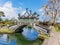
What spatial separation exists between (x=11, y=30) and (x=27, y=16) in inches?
438

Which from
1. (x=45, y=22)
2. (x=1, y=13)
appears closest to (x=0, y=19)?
(x=1, y=13)

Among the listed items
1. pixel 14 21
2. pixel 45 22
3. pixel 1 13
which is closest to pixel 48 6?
pixel 45 22

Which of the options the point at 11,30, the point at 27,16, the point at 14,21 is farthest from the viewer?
the point at 27,16

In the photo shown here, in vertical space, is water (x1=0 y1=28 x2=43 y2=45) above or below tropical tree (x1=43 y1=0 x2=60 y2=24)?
below

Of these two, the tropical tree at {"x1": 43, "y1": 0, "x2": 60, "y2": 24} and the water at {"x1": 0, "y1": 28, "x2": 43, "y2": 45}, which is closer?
the water at {"x1": 0, "y1": 28, "x2": 43, "y2": 45}

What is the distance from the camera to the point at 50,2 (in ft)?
113

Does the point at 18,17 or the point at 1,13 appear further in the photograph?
the point at 1,13

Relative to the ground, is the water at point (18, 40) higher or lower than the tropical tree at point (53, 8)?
lower

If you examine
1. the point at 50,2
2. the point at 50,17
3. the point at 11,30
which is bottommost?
the point at 11,30

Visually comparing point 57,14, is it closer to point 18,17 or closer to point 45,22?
point 45,22

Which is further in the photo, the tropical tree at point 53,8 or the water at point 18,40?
the tropical tree at point 53,8

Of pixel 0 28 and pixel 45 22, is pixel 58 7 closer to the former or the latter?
pixel 45 22

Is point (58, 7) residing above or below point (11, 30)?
above

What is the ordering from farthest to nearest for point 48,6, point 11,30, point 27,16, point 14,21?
point 27,16 < point 14,21 < point 11,30 < point 48,6
